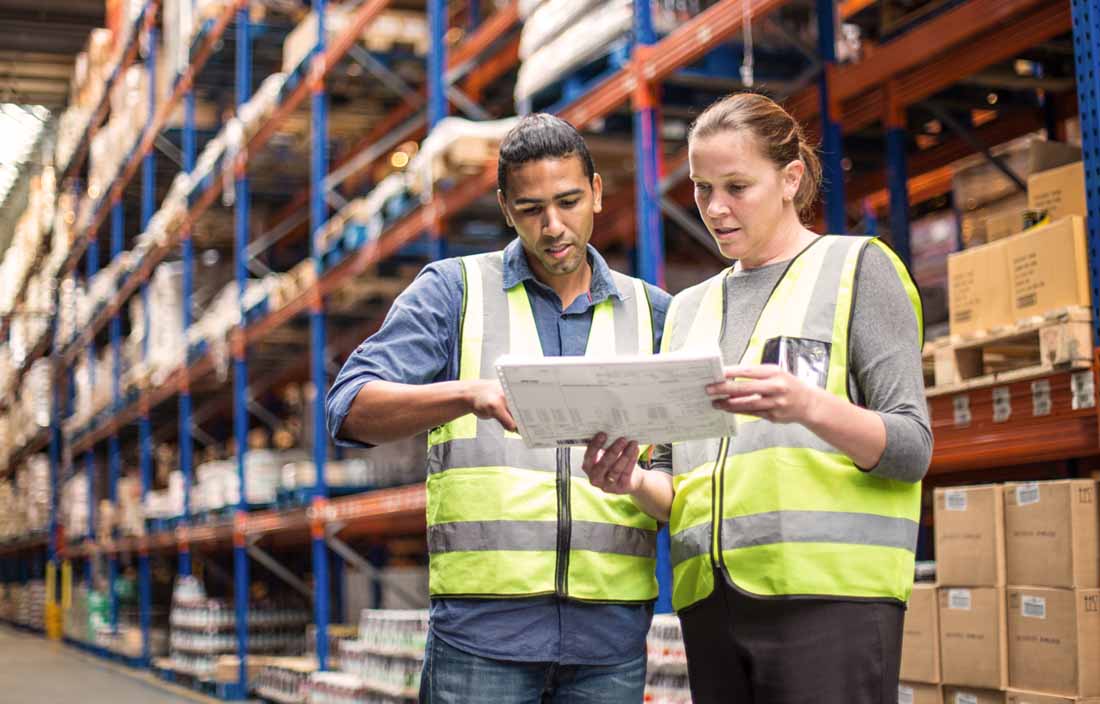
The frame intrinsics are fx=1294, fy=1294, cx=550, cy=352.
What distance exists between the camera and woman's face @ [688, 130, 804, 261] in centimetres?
198

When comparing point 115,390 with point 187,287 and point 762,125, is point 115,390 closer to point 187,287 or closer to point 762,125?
point 187,287

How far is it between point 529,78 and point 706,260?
9.34ft

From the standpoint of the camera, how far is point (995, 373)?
4008 mm

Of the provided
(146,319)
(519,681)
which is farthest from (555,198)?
(146,319)

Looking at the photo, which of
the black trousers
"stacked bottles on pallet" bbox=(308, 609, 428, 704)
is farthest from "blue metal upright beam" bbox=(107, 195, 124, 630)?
the black trousers

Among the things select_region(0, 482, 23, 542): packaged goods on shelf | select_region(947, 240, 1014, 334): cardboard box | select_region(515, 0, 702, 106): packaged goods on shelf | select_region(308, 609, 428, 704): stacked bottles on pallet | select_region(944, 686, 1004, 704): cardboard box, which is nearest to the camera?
select_region(944, 686, 1004, 704): cardboard box

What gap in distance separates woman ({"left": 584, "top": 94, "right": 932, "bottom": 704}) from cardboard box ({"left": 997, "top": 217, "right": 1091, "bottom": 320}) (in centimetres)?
203

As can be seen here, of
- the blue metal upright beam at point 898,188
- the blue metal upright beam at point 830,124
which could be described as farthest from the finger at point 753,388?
the blue metal upright beam at point 898,188

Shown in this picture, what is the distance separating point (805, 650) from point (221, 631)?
432 inches

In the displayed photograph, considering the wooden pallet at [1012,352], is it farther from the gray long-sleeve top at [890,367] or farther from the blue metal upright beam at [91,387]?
the blue metal upright beam at [91,387]

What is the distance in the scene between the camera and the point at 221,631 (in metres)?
12.0

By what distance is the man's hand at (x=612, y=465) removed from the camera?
6.35 ft

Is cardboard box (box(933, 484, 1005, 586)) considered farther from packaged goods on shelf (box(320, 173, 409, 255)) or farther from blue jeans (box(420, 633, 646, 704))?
packaged goods on shelf (box(320, 173, 409, 255))

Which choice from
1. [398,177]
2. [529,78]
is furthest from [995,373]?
[398,177]
